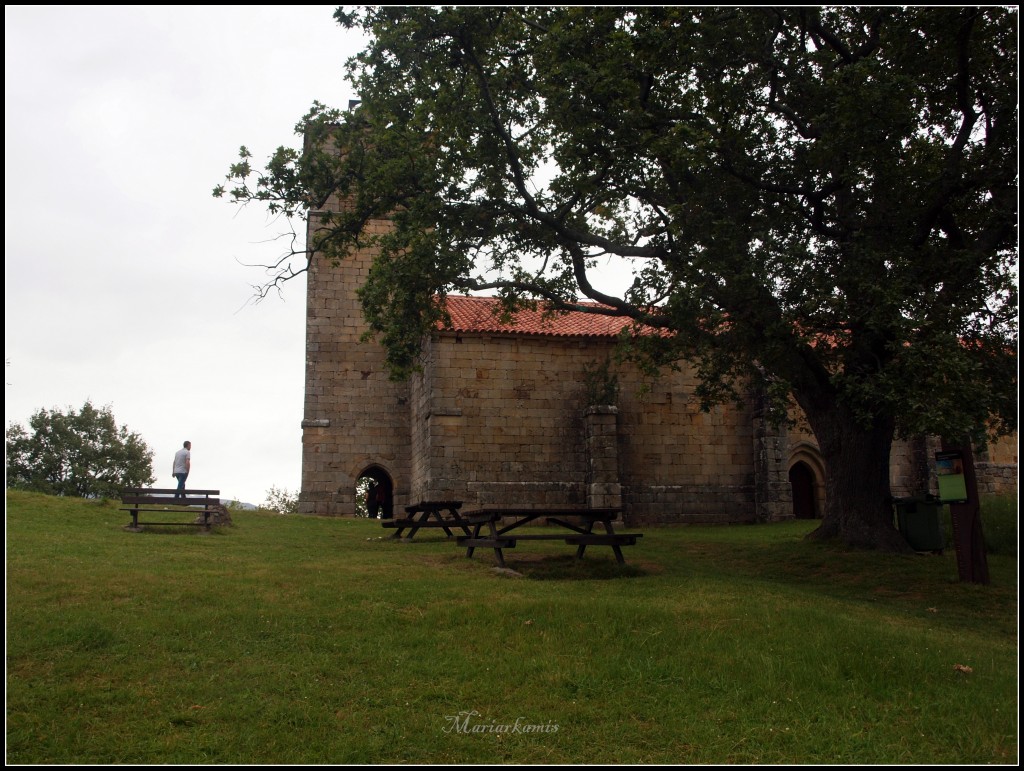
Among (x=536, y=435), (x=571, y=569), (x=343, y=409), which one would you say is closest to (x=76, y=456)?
(x=343, y=409)

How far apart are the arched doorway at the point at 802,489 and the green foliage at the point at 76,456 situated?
40709 mm

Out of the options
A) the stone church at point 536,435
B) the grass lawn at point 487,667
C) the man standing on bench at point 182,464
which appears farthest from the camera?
the stone church at point 536,435

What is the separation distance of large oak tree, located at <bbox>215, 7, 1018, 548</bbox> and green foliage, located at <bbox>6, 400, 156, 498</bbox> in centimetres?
4400

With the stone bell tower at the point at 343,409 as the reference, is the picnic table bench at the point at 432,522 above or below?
below

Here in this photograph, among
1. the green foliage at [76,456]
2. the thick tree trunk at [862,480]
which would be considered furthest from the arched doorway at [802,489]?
the green foliage at [76,456]

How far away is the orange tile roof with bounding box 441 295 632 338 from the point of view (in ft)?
76.8

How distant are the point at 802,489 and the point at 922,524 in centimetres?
1199

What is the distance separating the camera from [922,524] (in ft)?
46.9

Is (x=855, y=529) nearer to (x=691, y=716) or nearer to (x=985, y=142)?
(x=985, y=142)

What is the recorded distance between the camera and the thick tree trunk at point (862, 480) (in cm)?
1415

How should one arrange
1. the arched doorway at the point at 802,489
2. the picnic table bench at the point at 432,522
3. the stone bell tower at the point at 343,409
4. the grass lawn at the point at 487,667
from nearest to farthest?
the grass lawn at the point at 487,667
the picnic table bench at the point at 432,522
the stone bell tower at the point at 343,409
the arched doorway at the point at 802,489

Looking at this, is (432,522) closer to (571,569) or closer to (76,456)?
(571,569)

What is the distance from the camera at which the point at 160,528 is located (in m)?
16.3

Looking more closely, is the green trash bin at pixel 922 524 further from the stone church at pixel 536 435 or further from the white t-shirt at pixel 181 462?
the white t-shirt at pixel 181 462
